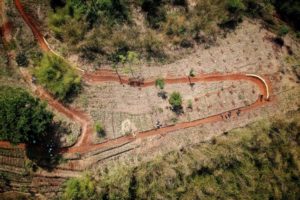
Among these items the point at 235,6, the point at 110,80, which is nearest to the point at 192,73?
the point at 110,80

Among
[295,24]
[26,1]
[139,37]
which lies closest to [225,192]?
[139,37]

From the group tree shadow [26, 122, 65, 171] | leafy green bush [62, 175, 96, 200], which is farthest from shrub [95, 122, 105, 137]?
leafy green bush [62, 175, 96, 200]

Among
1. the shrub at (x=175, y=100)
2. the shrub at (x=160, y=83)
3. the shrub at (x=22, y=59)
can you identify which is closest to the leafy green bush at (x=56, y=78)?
the shrub at (x=22, y=59)

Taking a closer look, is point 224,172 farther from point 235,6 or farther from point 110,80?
point 235,6

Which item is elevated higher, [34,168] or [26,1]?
[26,1]

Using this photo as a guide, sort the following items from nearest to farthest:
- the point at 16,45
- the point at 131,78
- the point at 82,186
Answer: the point at 82,186, the point at 16,45, the point at 131,78

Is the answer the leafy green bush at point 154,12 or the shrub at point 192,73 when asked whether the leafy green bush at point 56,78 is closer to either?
the leafy green bush at point 154,12

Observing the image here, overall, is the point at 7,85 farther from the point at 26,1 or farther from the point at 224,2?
the point at 224,2
